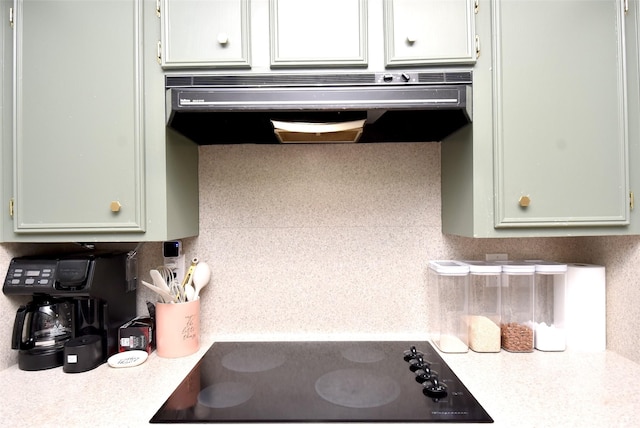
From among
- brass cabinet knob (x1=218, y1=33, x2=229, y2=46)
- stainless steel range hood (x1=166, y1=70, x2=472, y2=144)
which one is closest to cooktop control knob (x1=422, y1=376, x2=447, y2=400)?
stainless steel range hood (x1=166, y1=70, x2=472, y2=144)

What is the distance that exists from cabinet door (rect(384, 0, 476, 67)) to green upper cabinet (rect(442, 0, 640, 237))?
2.3 inches

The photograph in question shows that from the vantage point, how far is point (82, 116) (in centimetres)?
110

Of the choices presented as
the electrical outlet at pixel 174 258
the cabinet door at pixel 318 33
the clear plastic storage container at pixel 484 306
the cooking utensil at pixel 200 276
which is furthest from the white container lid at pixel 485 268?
the electrical outlet at pixel 174 258

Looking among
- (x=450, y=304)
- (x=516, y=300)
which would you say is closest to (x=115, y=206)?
(x=450, y=304)

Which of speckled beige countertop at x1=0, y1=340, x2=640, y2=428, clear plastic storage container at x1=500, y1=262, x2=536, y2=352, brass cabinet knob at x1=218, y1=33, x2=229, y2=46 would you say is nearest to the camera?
speckled beige countertop at x1=0, y1=340, x2=640, y2=428

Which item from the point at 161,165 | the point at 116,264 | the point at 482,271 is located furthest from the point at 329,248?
the point at 116,264

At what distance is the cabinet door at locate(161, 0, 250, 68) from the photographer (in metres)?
1.10

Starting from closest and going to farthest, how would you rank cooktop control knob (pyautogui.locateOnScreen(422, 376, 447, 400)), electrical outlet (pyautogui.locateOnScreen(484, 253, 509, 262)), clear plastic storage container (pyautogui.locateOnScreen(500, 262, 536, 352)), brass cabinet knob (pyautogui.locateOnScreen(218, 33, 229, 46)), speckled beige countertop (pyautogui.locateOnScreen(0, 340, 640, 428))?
speckled beige countertop (pyautogui.locateOnScreen(0, 340, 640, 428))
cooktop control knob (pyautogui.locateOnScreen(422, 376, 447, 400))
brass cabinet knob (pyautogui.locateOnScreen(218, 33, 229, 46))
clear plastic storage container (pyautogui.locateOnScreen(500, 262, 536, 352))
electrical outlet (pyautogui.locateOnScreen(484, 253, 509, 262))

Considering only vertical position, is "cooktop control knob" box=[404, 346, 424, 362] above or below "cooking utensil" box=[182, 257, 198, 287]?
below

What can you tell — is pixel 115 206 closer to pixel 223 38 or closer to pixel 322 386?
pixel 223 38

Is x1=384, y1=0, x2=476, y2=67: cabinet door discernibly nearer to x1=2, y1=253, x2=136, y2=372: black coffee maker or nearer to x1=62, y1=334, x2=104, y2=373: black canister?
x1=2, y1=253, x2=136, y2=372: black coffee maker

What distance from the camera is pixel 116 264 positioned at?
4.20 ft

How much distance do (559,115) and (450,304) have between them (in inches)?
29.6

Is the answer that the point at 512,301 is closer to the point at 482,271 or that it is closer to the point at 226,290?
the point at 482,271
